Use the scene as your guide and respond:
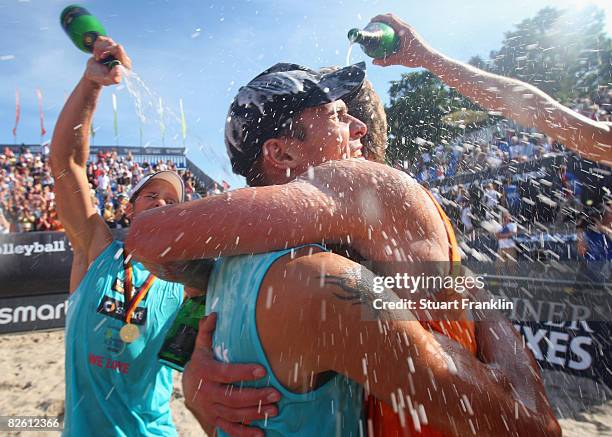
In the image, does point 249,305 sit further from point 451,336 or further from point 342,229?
point 451,336

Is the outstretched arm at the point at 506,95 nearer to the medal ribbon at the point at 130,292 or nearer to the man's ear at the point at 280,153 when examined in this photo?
the man's ear at the point at 280,153

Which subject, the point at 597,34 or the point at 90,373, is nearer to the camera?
the point at 90,373

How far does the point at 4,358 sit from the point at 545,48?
16452 millimetres

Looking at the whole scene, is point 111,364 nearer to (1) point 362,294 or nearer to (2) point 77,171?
(2) point 77,171

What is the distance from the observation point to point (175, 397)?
4.76 meters

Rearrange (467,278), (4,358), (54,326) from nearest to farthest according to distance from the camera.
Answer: (467,278)
(4,358)
(54,326)

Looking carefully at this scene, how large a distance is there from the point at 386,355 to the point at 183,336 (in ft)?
3.56

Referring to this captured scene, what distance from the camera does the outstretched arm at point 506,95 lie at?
2.18 metres

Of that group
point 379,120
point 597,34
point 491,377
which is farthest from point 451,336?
point 597,34

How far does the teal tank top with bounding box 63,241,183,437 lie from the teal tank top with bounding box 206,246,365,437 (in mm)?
1487

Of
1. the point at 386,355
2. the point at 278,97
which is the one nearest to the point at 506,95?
the point at 278,97

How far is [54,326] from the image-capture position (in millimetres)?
7406

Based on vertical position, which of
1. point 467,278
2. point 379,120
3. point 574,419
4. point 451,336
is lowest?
point 574,419

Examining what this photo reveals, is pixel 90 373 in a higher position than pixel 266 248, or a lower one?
lower
